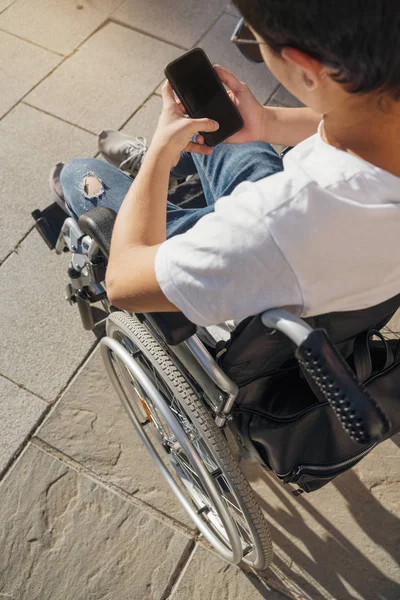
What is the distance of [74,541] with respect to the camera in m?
1.83

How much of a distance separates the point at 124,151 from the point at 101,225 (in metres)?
0.95

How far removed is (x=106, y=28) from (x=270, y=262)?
246 cm

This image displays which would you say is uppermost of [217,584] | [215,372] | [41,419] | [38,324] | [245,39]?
[245,39]

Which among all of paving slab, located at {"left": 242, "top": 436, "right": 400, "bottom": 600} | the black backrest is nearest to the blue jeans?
the black backrest

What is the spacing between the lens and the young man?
2.73 ft

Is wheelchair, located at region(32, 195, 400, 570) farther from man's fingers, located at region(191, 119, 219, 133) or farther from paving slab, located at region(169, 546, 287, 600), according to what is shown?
man's fingers, located at region(191, 119, 219, 133)

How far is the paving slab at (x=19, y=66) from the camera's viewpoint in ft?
8.89

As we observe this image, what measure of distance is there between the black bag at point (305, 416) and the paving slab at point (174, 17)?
2138 millimetres

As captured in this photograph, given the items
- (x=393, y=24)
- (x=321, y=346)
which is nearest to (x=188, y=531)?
(x=321, y=346)

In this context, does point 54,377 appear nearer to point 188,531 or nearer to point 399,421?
point 188,531

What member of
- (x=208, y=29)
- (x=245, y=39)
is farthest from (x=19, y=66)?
(x=245, y=39)

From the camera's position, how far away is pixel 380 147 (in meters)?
0.97

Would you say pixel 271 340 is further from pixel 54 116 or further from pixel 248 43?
pixel 54 116

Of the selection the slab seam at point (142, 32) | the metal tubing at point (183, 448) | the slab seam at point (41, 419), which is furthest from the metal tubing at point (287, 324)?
the slab seam at point (142, 32)
